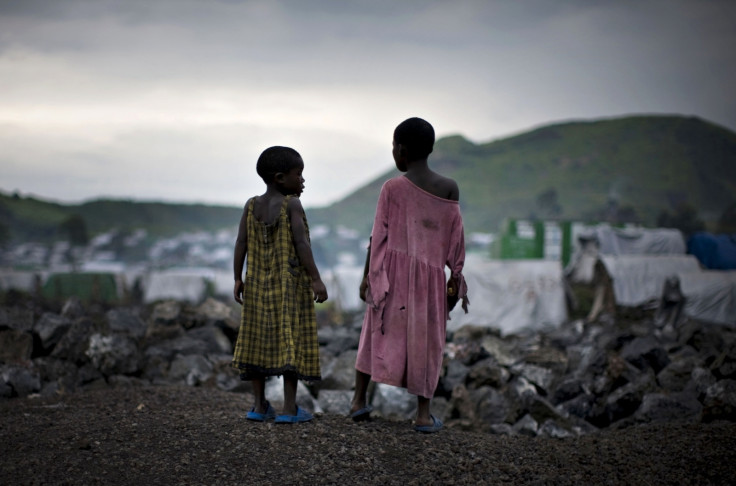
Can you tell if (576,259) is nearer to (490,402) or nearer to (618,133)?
(490,402)

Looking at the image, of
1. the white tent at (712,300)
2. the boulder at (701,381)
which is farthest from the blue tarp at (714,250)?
the boulder at (701,381)

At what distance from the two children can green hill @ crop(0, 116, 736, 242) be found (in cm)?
4938

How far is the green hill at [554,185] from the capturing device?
194ft

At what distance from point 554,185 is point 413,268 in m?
71.7

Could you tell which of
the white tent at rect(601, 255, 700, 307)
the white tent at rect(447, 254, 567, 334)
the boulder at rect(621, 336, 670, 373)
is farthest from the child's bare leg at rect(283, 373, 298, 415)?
the white tent at rect(601, 255, 700, 307)

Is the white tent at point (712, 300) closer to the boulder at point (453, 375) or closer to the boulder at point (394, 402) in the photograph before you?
the boulder at point (453, 375)

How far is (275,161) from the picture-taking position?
13.2 feet

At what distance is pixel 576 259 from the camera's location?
68.2 ft

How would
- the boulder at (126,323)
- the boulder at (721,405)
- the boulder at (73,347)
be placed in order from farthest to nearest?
1. the boulder at (126,323)
2. the boulder at (73,347)
3. the boulder at (721,405)

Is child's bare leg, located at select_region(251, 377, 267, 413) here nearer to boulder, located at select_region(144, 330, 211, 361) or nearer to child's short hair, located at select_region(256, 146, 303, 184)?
child's short hair, located at select_region(256, 146, 303, 184)

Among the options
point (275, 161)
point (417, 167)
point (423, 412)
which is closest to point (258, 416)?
point (423, 412)

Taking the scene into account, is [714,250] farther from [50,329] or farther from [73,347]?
[50,329]

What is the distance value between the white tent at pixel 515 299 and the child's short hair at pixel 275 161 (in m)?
13.1

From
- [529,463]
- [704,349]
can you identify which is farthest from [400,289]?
[704,349]
